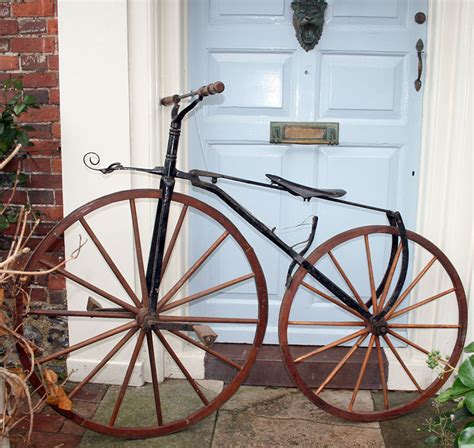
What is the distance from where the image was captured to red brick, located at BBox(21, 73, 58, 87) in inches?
97.6

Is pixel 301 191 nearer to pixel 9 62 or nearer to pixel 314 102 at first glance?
pixel 314 102

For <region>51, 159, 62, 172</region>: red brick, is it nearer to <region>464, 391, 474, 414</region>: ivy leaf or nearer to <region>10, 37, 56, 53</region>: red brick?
<region>10, 37, 56, 53</region>: red brick

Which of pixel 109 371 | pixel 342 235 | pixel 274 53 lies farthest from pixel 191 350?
pixel 274 53

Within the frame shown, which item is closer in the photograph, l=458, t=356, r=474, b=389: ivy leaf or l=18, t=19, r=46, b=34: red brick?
l=458, t=356, r=474, b=389: ivy leaf

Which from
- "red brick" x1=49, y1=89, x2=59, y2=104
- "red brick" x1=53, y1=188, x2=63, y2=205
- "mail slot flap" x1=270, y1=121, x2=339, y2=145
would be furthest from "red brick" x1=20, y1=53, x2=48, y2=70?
"mail slot flap" x1=270, y1=121, x2=339, y2=145

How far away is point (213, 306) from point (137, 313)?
666 mm

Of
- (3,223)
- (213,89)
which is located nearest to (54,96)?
(3,223)

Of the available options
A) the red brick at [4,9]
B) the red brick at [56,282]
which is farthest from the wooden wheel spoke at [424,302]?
the red brick at [4,9]

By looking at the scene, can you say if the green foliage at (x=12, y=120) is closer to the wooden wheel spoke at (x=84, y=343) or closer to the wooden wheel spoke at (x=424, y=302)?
the wooden wheel spoke at (x=84, y=343)

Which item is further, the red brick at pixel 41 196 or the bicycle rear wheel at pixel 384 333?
the red brick at pixel 41 196

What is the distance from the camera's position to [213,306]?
9.11ft

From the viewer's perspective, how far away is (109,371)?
261 centimetres

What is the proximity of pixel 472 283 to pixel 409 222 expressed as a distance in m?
0.40

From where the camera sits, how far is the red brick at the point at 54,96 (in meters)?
2.49
